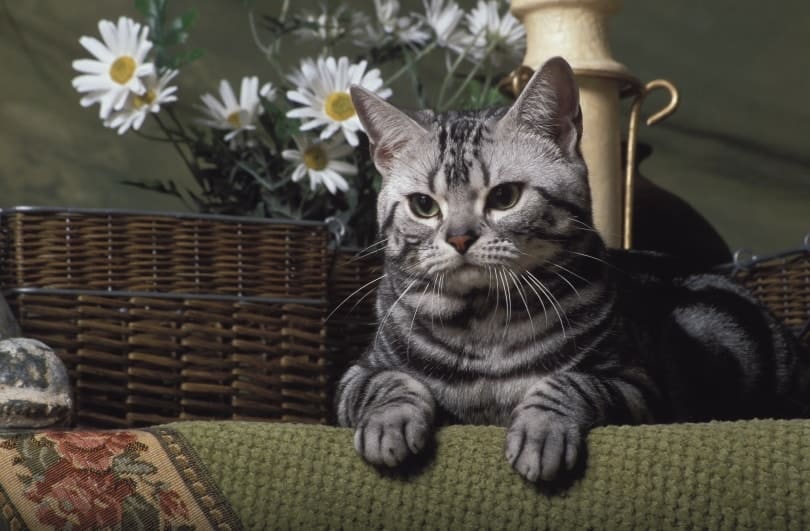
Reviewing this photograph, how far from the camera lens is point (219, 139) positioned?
57.2 inches

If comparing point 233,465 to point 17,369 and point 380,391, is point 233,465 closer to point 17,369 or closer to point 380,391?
point 380,391

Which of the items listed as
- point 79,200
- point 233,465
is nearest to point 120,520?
point 233,465

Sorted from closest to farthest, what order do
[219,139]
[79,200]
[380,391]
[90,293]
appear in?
[380,391], [90,293], [219,139], [79,200]

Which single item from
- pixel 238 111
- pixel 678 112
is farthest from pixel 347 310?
pixel 678 112

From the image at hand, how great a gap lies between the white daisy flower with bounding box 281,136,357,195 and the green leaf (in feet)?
1.93

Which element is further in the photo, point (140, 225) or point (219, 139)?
point (219, 139)

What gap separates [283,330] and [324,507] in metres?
0.44

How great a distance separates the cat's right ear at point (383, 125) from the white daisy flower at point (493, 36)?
1.65ft

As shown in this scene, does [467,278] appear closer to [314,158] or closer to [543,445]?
[543,445]

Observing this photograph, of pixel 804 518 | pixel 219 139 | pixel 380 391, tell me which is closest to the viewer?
pixel 804 518

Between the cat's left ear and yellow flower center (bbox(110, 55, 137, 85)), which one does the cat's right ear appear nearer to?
the cat's left ear

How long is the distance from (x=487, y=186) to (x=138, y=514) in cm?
42

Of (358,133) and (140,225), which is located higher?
(358,133)

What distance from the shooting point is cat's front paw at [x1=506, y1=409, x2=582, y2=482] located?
0.86 meters
